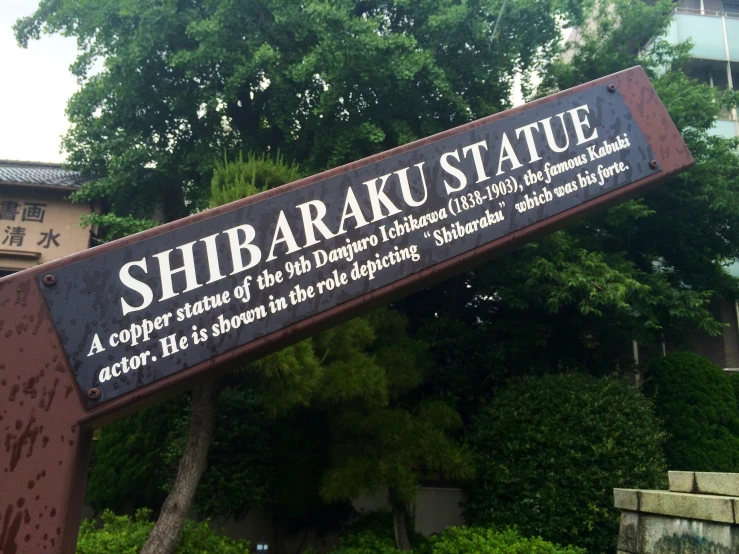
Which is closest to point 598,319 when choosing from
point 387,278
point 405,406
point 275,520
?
point 405,406

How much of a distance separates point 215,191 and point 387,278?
371 cm

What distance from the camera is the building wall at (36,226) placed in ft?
43.5

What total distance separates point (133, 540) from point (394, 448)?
3.07 m

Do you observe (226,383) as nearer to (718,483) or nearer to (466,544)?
(466,544)

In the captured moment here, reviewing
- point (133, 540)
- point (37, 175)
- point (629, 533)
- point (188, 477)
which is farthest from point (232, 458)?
point (37, 175)

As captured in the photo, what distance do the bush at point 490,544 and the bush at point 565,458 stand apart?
0.74 meters

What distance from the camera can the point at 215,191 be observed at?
20.0ft

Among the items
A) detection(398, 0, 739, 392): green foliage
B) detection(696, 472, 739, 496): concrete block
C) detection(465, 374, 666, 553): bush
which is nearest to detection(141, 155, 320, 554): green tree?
detection(465, 374, 666, 553): bush

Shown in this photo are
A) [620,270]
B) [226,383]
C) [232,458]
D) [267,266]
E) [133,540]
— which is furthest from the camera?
[620,270]

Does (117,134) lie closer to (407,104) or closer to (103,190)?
(103,190)

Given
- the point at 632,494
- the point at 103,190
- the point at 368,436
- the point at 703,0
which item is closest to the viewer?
the point at 632,494

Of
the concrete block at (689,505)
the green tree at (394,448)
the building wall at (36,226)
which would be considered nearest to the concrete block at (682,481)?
the concrete block at (689,505)

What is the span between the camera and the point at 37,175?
14.3m

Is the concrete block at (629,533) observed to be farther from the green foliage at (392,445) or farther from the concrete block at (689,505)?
the green foliage at (392,445)
